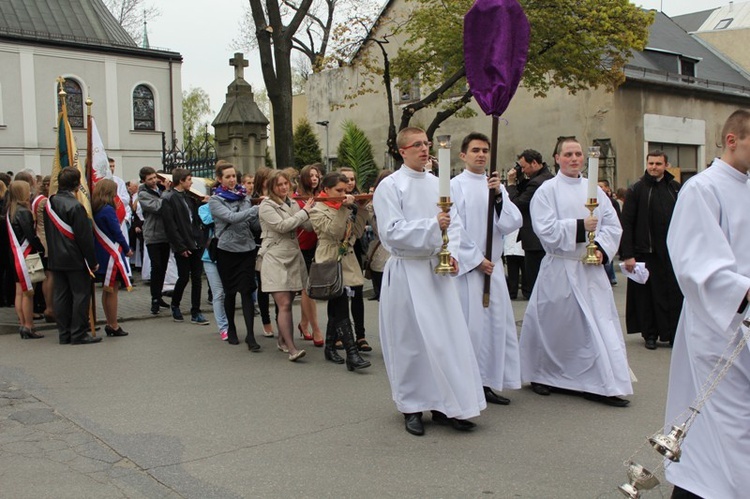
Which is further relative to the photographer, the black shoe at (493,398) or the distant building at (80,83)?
the distant building at (80,83)

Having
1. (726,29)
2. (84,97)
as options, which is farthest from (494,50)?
(726,29)

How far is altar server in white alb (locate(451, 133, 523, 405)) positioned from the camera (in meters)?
5.93

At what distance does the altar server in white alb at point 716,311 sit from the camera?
3377mm

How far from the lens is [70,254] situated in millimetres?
8398

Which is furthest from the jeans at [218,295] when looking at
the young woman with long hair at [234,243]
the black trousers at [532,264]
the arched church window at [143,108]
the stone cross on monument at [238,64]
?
the arched church window at [143,108]

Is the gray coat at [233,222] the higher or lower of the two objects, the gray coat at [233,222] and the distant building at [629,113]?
the lower

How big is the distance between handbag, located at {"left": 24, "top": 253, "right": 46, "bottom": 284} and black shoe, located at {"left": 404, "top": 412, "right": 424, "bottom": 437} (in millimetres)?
5443

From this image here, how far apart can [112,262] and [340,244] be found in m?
2.81

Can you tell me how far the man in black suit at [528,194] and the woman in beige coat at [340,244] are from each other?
2.46 meters

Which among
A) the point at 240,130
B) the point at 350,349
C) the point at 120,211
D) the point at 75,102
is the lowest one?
the point at 350,349

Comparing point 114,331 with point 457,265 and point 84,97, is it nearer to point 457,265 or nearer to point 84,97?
point 457,265

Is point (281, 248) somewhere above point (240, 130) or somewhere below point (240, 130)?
below

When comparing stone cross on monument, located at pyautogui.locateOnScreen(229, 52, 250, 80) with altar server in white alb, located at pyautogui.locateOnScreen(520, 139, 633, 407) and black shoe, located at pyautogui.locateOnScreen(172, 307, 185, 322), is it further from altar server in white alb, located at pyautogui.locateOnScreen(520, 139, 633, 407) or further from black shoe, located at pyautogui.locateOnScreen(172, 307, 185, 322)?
altar server in white alb, located at pyautogui.locateOnScreen(520, 139, 633, 407)

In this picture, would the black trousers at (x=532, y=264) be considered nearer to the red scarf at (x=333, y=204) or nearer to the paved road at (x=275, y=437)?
the paved road at (x=275, y=437)
